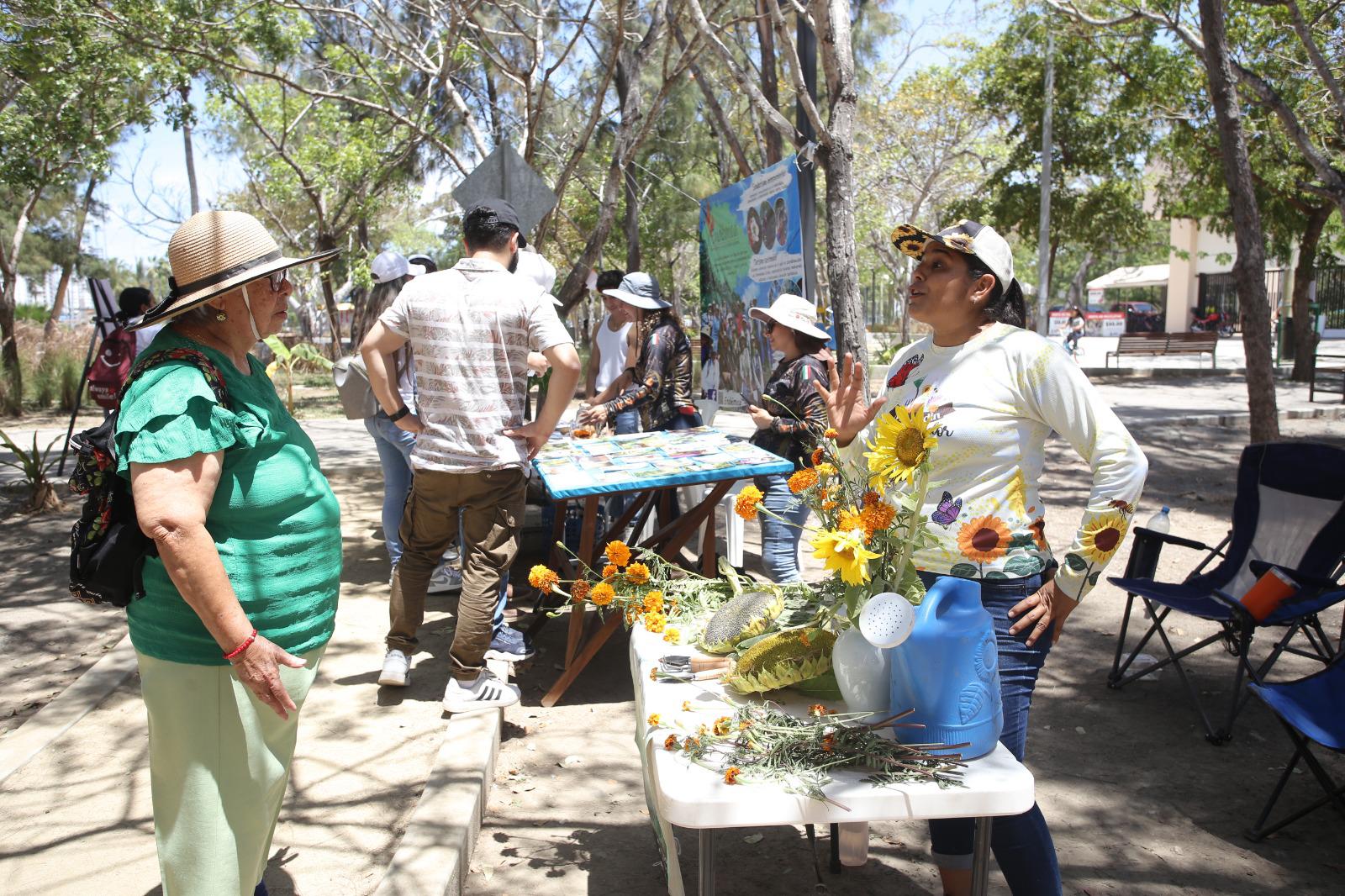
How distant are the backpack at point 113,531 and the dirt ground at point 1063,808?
1448mm

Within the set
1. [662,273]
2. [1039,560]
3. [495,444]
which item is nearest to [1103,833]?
[1039,560]

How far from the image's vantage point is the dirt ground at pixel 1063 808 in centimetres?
291

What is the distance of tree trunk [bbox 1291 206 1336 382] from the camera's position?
16.6 meters

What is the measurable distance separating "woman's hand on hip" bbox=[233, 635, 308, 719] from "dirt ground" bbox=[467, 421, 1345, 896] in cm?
Result: 114

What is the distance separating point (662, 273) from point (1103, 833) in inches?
1409

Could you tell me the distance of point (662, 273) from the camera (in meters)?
38.0

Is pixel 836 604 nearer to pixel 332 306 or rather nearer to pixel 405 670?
pixel 405 670

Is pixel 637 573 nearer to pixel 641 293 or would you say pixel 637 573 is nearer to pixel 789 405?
pixel 789 405

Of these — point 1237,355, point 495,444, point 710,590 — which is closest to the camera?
point 710,590

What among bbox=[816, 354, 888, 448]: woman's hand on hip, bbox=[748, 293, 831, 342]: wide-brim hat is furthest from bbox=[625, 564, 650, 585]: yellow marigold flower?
bbox=[748, 293, 831, 342]: wide-brim hat

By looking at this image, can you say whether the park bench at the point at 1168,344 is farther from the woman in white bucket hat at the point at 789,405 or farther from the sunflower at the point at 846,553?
the sunflower at the point at 846,553

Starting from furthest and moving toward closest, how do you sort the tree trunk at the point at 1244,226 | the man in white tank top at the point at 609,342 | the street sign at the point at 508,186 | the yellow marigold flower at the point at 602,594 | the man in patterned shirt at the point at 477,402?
the man in white tank top at the point at 609,342 → the tree trunk at the point at 1244,226 → the street sign at the point at 508,186 → the man in patterned shirt at the point at 477,402 → the yellow marigold flower at the point at 602,594

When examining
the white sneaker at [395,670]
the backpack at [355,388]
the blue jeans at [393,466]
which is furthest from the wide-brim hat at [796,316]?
the white sneaker at [395,670]

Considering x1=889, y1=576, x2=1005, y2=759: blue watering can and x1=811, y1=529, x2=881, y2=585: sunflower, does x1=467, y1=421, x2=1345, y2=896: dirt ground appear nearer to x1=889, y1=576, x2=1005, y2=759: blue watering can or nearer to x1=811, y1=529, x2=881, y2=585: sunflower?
x1=889, y1=576, x2=1005, y2=759: blue watering can
